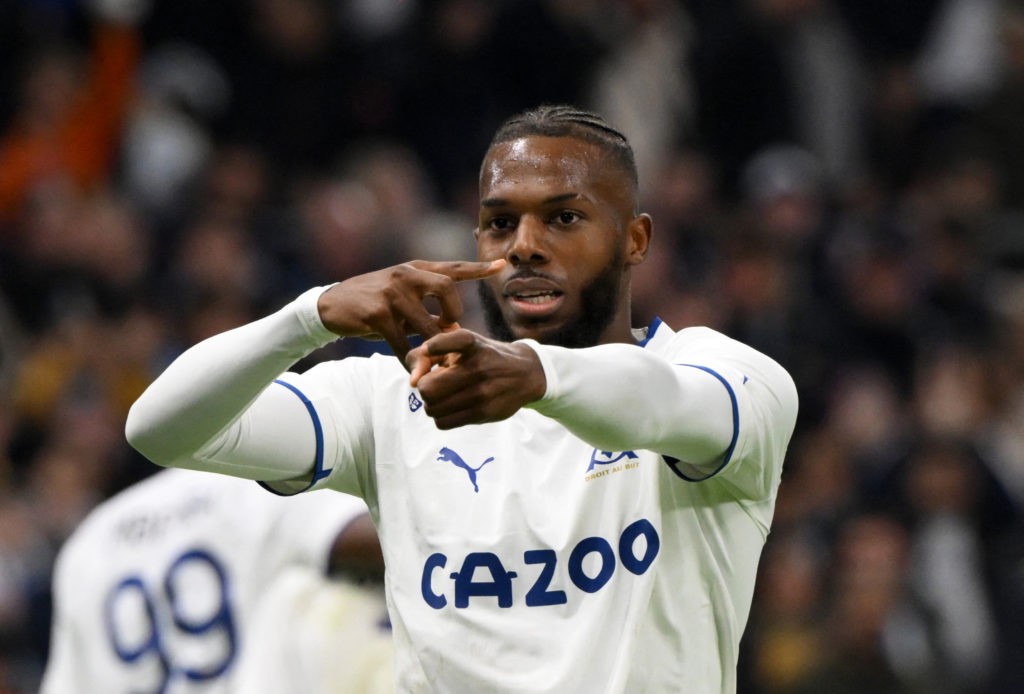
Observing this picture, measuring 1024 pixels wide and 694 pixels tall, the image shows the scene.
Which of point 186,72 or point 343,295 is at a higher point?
point 186,72

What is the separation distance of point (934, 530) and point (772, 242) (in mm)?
2013

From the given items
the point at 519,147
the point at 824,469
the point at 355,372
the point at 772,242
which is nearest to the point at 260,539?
the point at 355,372

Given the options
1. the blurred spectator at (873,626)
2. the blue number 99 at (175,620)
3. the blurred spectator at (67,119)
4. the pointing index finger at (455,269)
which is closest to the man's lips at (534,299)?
the pointing index finger at (455,269)

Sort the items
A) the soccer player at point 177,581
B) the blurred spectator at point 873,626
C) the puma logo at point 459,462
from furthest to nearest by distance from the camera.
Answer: the blurred spectator at point 873,626, the soccer player at point 177,581, the puma logo at point 459,462

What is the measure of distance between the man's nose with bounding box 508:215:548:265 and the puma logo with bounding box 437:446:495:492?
0.39 m

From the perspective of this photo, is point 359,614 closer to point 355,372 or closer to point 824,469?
point 355,372

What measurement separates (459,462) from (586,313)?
1.32ft

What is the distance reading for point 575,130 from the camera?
3.72 m

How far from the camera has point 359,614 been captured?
4.92m

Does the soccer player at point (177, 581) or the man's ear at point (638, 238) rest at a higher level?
the man's ear at point (638, 238)

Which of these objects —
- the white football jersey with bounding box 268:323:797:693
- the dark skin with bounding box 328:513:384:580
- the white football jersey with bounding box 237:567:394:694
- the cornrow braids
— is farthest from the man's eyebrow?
Result: the white football jersey with bounding box 237:567:394:694

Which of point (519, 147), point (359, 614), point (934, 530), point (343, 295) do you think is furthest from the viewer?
point (934, 530)

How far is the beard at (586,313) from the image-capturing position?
145 inches

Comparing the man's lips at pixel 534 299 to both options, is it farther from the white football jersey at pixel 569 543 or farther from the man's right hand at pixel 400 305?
the man's right hand at pixel 400 305
